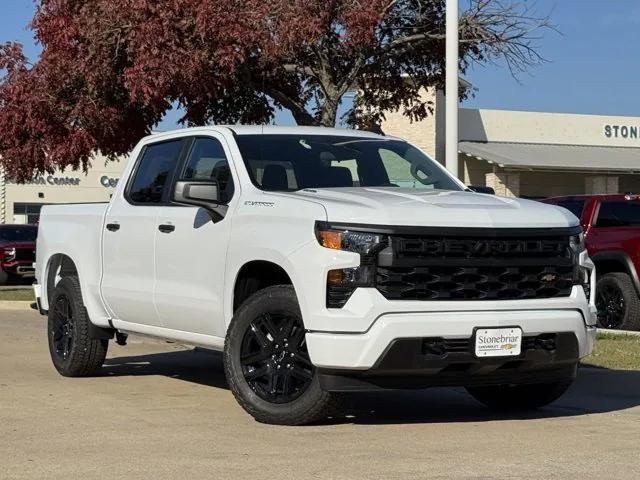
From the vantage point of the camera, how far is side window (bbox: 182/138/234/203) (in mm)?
8742

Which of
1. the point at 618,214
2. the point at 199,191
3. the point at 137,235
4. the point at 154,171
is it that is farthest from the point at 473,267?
the point at 618,214

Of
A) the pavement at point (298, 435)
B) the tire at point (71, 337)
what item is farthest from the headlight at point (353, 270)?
the tire at point (71, 337)

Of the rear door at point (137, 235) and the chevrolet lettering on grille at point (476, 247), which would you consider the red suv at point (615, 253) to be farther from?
the chevrolet lettering on grille at point (476, 247)

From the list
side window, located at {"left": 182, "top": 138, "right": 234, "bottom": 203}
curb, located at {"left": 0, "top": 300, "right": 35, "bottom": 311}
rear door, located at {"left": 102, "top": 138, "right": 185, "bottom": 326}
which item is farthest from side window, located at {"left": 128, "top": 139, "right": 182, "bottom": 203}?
curb, located at {"left": 0, "top": 300, "right": 35, "bottom": 311}

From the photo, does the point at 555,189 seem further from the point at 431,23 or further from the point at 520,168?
the point at 431,23

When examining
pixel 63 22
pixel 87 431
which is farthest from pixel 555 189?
pixel 87 431

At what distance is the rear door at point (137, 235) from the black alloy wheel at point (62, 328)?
84cm

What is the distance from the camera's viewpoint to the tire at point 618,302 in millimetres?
14992

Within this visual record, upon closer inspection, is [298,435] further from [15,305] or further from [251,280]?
[15,305]

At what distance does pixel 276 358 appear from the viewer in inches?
310

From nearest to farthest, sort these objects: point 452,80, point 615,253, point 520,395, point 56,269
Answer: point 520,395, point 56,269, point 452,80, point 615,253

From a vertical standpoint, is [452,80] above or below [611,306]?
Result: above

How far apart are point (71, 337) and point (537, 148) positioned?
2629cm

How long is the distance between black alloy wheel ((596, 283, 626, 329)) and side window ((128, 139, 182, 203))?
23.9 ft
